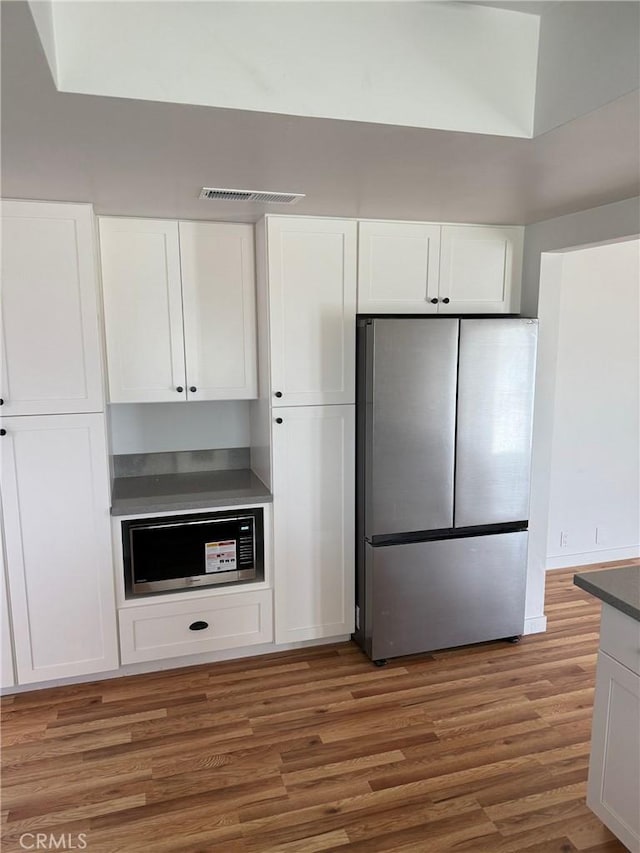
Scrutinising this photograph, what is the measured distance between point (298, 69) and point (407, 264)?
1567 millimetres

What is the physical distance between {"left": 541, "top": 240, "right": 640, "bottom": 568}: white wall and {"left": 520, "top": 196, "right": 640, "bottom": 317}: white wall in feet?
3.17

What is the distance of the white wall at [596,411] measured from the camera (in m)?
4.00

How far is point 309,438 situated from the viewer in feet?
9.75

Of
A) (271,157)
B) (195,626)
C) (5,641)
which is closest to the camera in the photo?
(271,157)

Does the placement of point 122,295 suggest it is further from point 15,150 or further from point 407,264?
point 407,264

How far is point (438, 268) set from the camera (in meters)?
3.03

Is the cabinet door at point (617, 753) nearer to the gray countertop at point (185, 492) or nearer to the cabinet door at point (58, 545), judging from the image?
the gray countertop at point (185, 492)

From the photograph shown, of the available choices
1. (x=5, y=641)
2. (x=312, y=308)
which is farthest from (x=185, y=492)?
(x=312, y=308)

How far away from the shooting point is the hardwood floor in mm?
1983

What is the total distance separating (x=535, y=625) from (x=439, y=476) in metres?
1.19

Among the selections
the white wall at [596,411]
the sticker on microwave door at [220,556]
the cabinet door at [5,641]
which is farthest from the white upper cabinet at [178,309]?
the white wall at [596,411]

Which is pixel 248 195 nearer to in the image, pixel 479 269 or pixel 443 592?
pixel 479 269

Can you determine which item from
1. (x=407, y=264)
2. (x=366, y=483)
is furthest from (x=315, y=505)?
(x=407, y=264)

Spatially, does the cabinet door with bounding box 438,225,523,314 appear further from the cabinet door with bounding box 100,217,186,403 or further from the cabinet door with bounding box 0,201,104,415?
the cabinet door with bounding box 0,201,104,415
